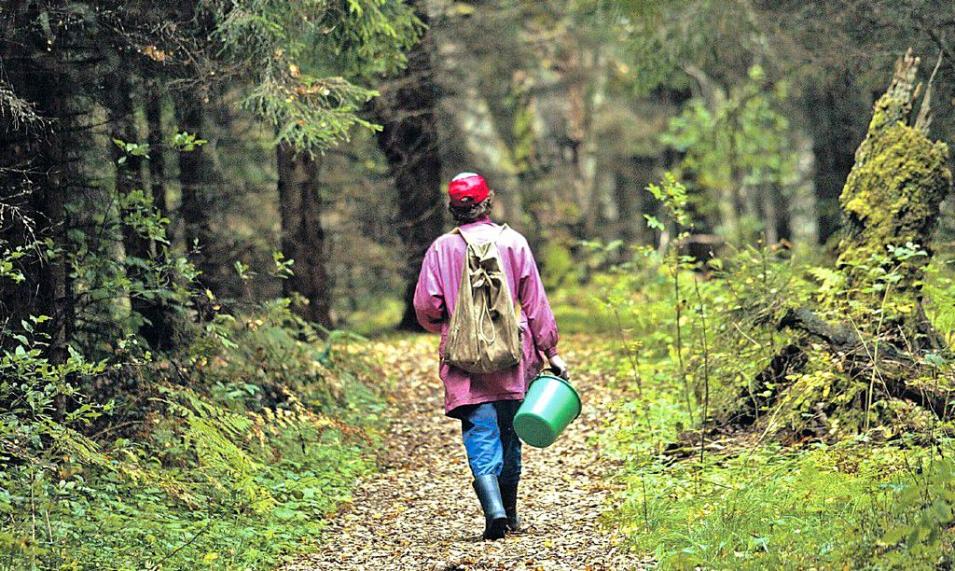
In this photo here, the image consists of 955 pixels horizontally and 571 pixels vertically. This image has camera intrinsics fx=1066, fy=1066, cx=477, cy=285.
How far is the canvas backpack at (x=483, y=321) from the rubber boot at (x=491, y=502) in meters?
0.62

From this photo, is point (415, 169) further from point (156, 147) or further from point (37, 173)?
point (37, 173)

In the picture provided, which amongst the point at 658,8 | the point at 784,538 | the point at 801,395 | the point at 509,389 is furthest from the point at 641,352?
the point at 784,538

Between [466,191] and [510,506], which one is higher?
[466,191]

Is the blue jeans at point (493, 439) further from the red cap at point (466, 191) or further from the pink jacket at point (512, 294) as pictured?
the red cap at point (466, 191)

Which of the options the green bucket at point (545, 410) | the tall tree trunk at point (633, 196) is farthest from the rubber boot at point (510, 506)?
the tall tree trunk at point (633, 196)

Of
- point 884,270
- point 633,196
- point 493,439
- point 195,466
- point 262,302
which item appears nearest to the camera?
point 493,439

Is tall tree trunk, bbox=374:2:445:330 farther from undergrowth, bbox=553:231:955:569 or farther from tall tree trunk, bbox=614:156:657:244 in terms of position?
tall tree trunk, bbox=614:156:657:244

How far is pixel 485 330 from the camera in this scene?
5910mm

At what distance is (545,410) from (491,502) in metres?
0.62

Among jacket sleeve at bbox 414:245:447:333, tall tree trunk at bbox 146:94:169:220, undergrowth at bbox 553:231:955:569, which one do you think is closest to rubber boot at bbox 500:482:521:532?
undergrowth at bbox 553:231:955:569

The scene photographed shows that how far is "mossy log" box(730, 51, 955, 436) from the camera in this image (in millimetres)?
6652

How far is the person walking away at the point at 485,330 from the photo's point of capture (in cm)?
595

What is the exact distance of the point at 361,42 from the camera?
9.06 metres

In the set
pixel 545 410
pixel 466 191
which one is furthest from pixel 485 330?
pixel 466 191
